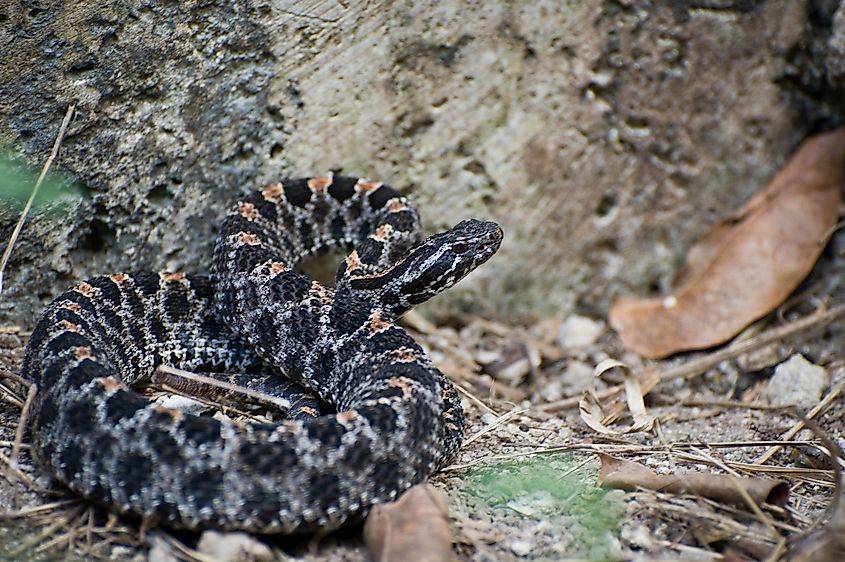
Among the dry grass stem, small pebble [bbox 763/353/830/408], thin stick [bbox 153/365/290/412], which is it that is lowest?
small pebble [bbox 763/353/830/408]

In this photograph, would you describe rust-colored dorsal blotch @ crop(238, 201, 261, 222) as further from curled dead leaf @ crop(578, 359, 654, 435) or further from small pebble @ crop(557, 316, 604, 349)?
small pebble @ crop(557, 316, 604, 349)

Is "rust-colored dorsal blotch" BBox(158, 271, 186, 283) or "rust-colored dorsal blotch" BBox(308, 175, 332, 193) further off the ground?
"rust-colored dorsal blotch" BBox(308, 175, 332, 193)

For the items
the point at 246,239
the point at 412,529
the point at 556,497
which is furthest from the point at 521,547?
the point at 246,239

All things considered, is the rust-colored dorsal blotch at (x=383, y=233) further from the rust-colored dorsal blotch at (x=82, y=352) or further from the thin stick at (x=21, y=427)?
the thin stick at (x=21, y=427)

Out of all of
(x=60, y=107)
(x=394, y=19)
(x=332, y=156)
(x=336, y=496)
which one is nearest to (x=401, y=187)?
(x=332, y=156)

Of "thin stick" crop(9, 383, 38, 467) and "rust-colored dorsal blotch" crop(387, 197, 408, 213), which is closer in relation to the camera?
"thin stick" crop(9, 383, 38, 467)

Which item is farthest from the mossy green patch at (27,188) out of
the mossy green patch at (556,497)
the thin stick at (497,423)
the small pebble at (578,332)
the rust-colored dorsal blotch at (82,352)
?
the small pebble at (578,332)

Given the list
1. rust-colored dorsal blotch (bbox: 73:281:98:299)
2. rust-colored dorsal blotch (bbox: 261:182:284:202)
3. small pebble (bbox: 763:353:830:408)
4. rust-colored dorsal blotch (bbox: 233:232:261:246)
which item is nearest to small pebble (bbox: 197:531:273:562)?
rust-colored dorsal blotch (bbox: 73:281:98:299)

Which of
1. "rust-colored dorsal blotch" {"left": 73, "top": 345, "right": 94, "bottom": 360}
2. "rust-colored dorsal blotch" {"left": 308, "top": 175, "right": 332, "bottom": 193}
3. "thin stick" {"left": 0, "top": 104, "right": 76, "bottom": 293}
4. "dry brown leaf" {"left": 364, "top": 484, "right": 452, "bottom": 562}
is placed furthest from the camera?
"rust-colored dorsal blotch" {"left": 308, "top": 175, "right": 332, "bottom": 193}

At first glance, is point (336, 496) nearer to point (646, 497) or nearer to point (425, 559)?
point (425, 559)
